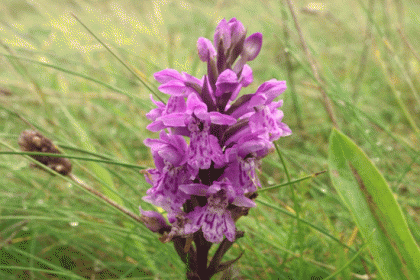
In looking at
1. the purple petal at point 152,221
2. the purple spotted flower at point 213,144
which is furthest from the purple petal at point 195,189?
the purple petal at point 152,221

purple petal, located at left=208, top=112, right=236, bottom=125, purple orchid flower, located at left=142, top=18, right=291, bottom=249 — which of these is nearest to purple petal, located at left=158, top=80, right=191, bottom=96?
purple orchid flower, located at left=142, top=18, right=291, bottom=249

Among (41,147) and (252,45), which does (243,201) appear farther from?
(41,147)

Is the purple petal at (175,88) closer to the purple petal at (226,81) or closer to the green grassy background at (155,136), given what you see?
the purple petal at (226,81)

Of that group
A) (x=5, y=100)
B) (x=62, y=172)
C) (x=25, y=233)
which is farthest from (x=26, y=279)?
(x=5, y=100)

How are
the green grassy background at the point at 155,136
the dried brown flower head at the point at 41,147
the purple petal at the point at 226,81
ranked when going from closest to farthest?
the purple petal at the point at 226,81, the dried brown flower head at the point at 41,147, the green grassy background at the point at 155,136

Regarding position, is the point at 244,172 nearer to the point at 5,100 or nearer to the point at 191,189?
the point at 191,189
